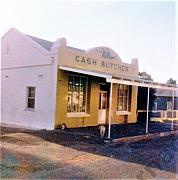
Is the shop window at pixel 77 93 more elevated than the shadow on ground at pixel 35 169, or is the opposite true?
the shop window at pixel 77 93

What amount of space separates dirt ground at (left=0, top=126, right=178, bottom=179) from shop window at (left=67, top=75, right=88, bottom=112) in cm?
343

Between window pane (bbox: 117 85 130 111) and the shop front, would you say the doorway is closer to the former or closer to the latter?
the shop front

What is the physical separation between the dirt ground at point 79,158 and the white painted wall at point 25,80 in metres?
2.73

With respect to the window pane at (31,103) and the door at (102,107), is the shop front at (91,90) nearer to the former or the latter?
the door at (102,107)

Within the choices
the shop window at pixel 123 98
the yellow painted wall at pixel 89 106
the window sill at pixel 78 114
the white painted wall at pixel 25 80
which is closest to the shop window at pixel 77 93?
the window sill at pixel 78 114

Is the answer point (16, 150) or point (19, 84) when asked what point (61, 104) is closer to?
point (19, 84)

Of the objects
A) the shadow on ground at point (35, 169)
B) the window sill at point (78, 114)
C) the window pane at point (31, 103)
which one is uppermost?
the window pane at point (31, 103)

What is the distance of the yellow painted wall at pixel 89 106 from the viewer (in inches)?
A: 598

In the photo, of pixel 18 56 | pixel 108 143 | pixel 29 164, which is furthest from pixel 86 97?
pixel 29 164

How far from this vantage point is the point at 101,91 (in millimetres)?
18562

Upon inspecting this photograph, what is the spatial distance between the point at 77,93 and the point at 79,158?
7775 mm

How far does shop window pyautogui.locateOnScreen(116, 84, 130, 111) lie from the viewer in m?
20.2

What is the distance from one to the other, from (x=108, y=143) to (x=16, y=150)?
3648mm

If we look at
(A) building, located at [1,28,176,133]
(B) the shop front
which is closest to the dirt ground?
(B) the shop front
